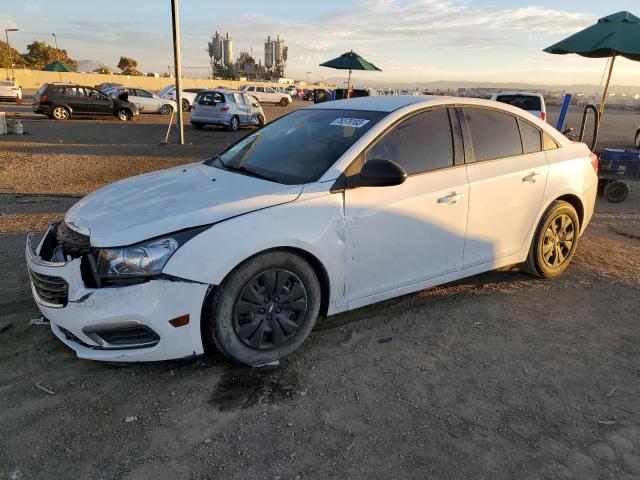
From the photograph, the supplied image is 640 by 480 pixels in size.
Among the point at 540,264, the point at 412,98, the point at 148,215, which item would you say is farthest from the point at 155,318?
the point at 540,264

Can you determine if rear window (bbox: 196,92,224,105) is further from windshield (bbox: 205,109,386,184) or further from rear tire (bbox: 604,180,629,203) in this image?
windshield (bbox: 205,109,386,184)

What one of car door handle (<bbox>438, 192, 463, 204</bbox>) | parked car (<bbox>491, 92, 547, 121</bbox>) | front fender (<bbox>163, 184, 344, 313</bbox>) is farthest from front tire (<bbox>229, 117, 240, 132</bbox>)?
front fender (<bbox>163, 184, 344, 313</bbox>)

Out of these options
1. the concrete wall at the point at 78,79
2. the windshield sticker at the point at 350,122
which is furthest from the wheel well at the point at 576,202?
the concrete wall at the point at 78,79

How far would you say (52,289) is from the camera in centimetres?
291

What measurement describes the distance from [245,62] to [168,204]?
116m

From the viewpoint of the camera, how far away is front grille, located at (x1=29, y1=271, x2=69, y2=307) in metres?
2.85

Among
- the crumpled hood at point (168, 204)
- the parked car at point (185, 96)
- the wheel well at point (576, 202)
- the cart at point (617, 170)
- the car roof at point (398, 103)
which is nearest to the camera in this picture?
the crumpled hood at point (168, 204)

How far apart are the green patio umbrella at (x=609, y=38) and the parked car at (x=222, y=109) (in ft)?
40.6

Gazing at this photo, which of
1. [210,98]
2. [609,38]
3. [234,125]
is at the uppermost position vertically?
[609,38]

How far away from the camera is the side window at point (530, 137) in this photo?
4.31 metres

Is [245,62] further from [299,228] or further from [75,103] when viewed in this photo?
[299,228]

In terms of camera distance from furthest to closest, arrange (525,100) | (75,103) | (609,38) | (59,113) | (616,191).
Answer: (75,103)
(59,113)
(525,100)
(609,38)
(616,191)

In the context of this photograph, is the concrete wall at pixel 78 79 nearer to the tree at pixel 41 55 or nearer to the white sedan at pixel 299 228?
the tree at pixel 41 55

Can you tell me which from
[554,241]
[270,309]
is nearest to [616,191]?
[554,241]
